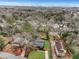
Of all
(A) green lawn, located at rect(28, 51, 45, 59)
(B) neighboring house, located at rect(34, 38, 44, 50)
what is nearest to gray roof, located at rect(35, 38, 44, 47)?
(B) neighboring house, located at rect(34, 38, 44, 50)

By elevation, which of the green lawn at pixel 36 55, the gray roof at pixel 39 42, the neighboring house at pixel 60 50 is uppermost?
the gray roof at pixel 39 42

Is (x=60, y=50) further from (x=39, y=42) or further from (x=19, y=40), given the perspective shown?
(x=19, y=40)

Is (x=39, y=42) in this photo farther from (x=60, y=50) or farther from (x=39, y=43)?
(x=60, y=50)

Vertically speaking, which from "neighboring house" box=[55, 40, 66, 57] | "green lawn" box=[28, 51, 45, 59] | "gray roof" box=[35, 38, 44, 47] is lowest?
"green lawn" box=[28, 51, 45, 59]

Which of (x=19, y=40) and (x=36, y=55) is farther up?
(x=19, y=40)

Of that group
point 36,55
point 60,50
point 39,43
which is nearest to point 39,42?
point 39,43

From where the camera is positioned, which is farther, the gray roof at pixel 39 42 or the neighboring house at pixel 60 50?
the gray roof at pixel 39 42

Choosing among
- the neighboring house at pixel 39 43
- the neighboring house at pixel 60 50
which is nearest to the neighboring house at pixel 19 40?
the neighboring house at pixel 39 43

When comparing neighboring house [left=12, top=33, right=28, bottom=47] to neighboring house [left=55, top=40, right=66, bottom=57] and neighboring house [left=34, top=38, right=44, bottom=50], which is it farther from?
neighboring house [left=55, top=40, right=66, bottom=57]

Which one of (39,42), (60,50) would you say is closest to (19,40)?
(39,42)

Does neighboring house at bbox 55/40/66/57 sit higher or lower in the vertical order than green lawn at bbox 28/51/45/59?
higher

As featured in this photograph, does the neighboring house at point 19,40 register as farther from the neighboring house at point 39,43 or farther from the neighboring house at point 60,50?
the neighboring house at point 60,50
